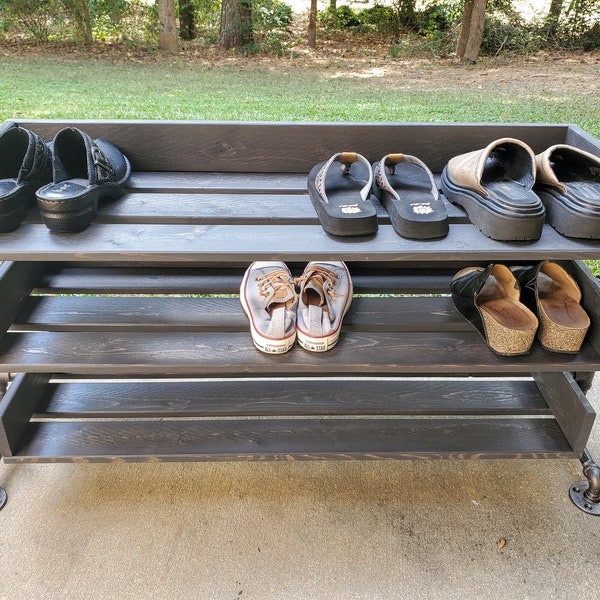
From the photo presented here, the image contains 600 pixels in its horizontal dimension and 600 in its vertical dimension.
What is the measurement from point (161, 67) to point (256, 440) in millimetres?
6581

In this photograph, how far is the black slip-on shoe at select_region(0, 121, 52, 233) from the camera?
131cm

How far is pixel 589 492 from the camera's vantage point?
165cm

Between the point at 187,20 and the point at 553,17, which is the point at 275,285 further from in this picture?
the point at 553,17

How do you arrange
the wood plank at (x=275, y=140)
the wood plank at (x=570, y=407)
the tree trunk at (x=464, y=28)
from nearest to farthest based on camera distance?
the wood plank at (x=570, y=407)
the wood plank at (x=275, y=140)
the tree trunk at (x=464, y=28)

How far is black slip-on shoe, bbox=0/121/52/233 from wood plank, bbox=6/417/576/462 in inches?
25.8

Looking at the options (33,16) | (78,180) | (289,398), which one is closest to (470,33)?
(33,16)

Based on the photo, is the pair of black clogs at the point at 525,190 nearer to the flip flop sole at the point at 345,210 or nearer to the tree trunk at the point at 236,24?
the flip flop sole at the point at 345,210

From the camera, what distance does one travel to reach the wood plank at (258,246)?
124 centimetres

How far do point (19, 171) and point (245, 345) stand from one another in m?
0.74

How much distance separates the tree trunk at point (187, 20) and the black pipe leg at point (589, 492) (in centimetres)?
896

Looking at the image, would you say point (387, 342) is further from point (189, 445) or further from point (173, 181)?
point (173, 181)

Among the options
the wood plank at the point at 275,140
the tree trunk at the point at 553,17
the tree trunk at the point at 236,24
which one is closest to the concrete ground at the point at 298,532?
the wood plank at the point at 275,140

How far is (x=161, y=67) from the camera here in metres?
7.05

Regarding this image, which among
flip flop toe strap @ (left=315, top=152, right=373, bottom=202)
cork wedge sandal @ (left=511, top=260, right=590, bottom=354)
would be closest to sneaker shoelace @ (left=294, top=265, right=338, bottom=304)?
flip flop toe strap @ (left=315, top=152, right=373, bottom=202)
